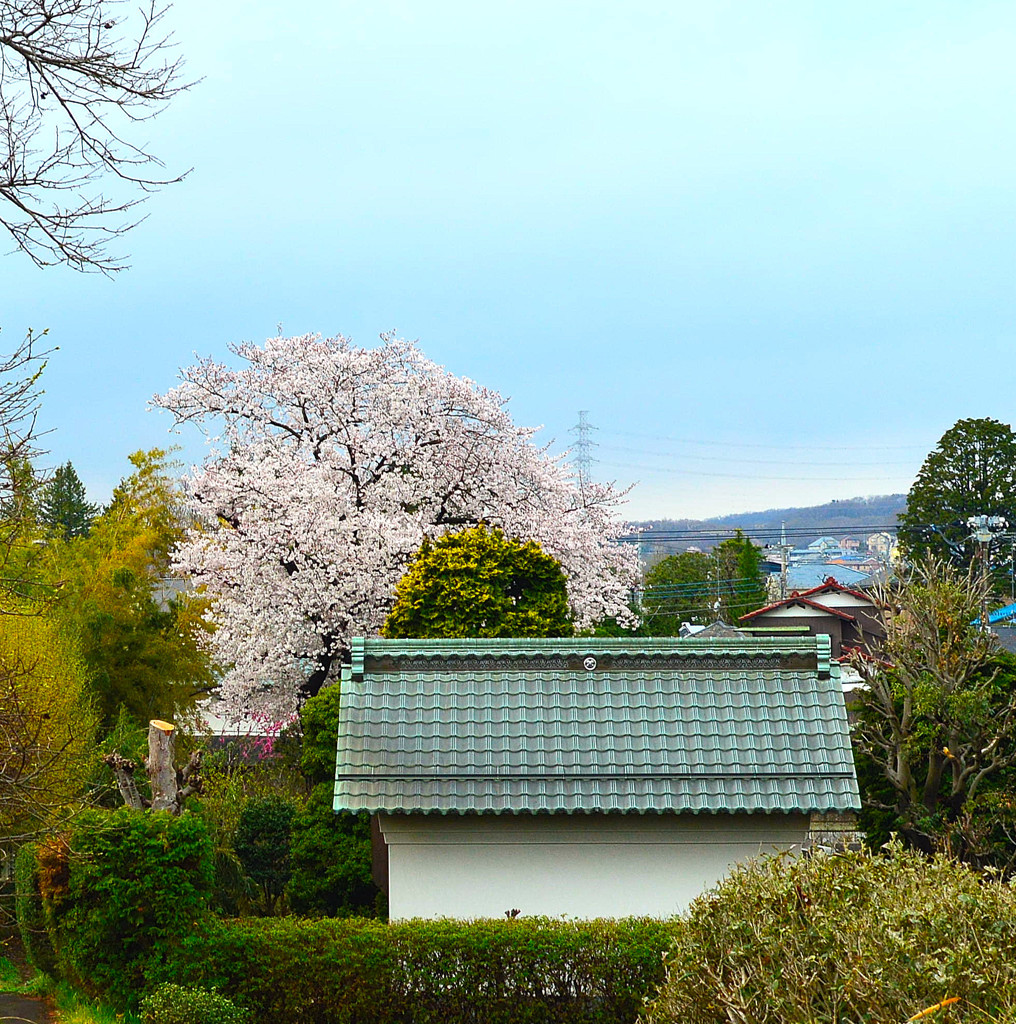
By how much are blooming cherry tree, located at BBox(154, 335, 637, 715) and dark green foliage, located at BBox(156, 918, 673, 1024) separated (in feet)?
42.2

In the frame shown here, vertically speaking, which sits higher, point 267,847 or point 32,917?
point 267,847

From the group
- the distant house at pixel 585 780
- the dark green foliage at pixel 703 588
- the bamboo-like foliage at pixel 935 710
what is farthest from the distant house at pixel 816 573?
the distant house at pixel 585 780

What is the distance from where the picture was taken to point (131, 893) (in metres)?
9.43

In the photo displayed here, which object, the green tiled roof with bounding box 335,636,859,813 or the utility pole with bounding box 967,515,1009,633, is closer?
the green tiled roof with bounding box 335,636,859,813

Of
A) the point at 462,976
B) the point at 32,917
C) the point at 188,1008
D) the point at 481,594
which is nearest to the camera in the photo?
the point at 188,1008

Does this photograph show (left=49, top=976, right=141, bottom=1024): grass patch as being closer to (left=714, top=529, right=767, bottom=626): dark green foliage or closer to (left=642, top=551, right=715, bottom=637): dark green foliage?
(left=642, top=551, right=715, bottom=637): dark green foliage

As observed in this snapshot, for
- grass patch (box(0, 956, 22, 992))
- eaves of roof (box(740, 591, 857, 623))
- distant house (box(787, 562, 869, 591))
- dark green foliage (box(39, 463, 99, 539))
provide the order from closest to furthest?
grass patch (box(0, 956, 22, 992)), eaves of roof (box(740, 591, 857, 623)), dark green foliage (box(39, 463, 99, 539)), distant house (box(787, 562, 869, 591))

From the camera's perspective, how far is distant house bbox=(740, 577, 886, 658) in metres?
44.6

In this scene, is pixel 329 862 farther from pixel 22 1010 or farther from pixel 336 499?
pixel 336 499

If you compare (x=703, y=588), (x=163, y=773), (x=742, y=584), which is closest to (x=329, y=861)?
(x=163, y=773)

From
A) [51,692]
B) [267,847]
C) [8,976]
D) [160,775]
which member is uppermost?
[51,692]

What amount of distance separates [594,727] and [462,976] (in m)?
2.89

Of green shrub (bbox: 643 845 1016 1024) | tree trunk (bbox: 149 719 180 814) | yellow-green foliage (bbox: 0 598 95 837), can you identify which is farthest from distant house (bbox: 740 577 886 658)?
green shrub (bbox: 643 845 1016 1024)

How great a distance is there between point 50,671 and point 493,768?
842 cm
